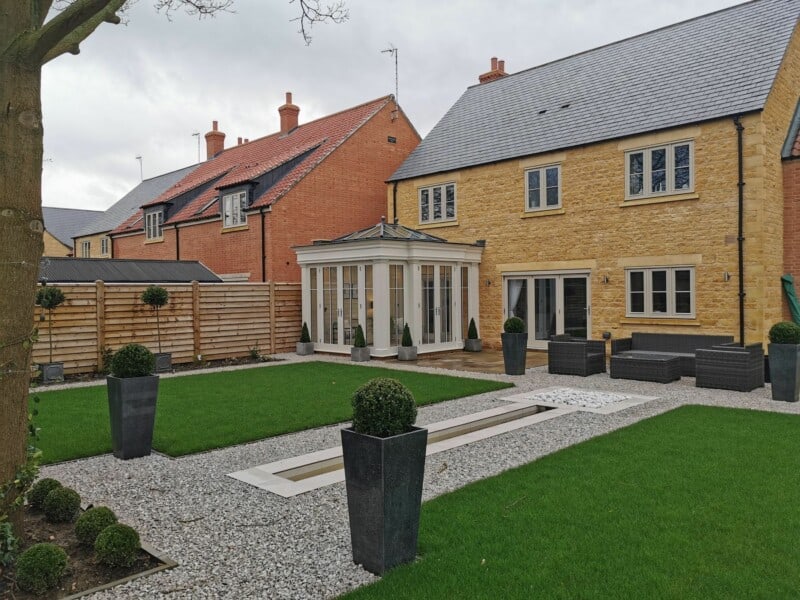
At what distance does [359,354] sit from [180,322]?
16.4 feet

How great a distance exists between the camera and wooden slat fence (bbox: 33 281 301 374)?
14211 mm

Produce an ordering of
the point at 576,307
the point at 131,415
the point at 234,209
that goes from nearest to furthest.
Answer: the point at 131,415 < the point at 576,307 < the point at 234,209

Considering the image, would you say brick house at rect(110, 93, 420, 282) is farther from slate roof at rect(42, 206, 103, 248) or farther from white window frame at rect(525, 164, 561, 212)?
slate roof at rect(42, 206, 103, 248)

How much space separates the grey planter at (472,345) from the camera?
1878 cm

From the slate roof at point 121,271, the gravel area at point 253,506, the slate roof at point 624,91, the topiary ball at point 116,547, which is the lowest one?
the gravel area at point 253,506

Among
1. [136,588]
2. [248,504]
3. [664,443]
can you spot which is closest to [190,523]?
[248,504]

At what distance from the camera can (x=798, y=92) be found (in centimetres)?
1591

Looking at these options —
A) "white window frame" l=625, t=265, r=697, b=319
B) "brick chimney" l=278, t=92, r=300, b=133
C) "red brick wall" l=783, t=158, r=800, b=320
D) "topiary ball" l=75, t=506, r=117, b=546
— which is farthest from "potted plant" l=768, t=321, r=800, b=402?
"brick chimney" l=278, t=92, r=300, b=133

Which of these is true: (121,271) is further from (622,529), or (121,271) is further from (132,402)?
(622,529)

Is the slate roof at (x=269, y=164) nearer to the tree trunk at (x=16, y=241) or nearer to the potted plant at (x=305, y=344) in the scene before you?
the potted plant at (x=305, y=344)

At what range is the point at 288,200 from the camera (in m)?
21.5

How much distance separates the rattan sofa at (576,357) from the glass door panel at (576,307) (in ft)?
9.62

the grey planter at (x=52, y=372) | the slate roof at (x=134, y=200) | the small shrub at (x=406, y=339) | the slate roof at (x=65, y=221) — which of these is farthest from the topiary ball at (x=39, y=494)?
the slate roof at (x=65, y=221)

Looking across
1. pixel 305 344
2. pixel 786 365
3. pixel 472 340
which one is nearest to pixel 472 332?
pixel 472 340
